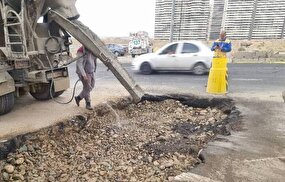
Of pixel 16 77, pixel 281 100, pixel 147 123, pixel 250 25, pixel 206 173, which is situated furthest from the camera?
pixel 250 25

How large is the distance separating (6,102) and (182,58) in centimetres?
792

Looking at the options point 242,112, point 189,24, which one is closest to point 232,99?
point 242,112

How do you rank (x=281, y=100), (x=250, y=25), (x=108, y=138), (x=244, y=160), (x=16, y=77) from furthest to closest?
(x=250, y=25) → (x=281, y=100) → (x=16, y=77) → (x=108, y=138) → (x=244, y=160)

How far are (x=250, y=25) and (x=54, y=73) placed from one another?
74.0 ft

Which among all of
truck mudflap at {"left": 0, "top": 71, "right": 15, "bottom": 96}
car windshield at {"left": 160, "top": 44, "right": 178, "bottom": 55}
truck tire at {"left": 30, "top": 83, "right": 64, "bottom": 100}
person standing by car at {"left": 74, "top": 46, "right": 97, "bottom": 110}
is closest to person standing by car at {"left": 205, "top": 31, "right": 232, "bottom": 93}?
person standing by car at {"left": 74, "top": 46, "right": 97, "bottom": 110}

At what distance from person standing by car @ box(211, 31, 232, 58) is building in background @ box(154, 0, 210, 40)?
17.5m

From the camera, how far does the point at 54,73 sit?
651cm

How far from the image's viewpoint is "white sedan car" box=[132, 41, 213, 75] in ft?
39.8

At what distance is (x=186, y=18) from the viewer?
85.2 feet

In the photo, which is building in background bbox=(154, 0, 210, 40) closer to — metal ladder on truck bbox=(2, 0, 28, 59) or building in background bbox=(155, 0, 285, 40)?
building in background bbox=(155, 0, 285, 40)

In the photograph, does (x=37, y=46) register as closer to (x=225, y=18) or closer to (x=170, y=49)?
Result: (x=170, y=49)

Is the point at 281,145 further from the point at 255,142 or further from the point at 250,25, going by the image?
the point at 250,25

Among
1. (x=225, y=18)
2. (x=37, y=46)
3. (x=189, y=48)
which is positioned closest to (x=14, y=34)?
(x=37, y=46)

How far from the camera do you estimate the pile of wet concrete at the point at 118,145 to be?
4469 millimetres
